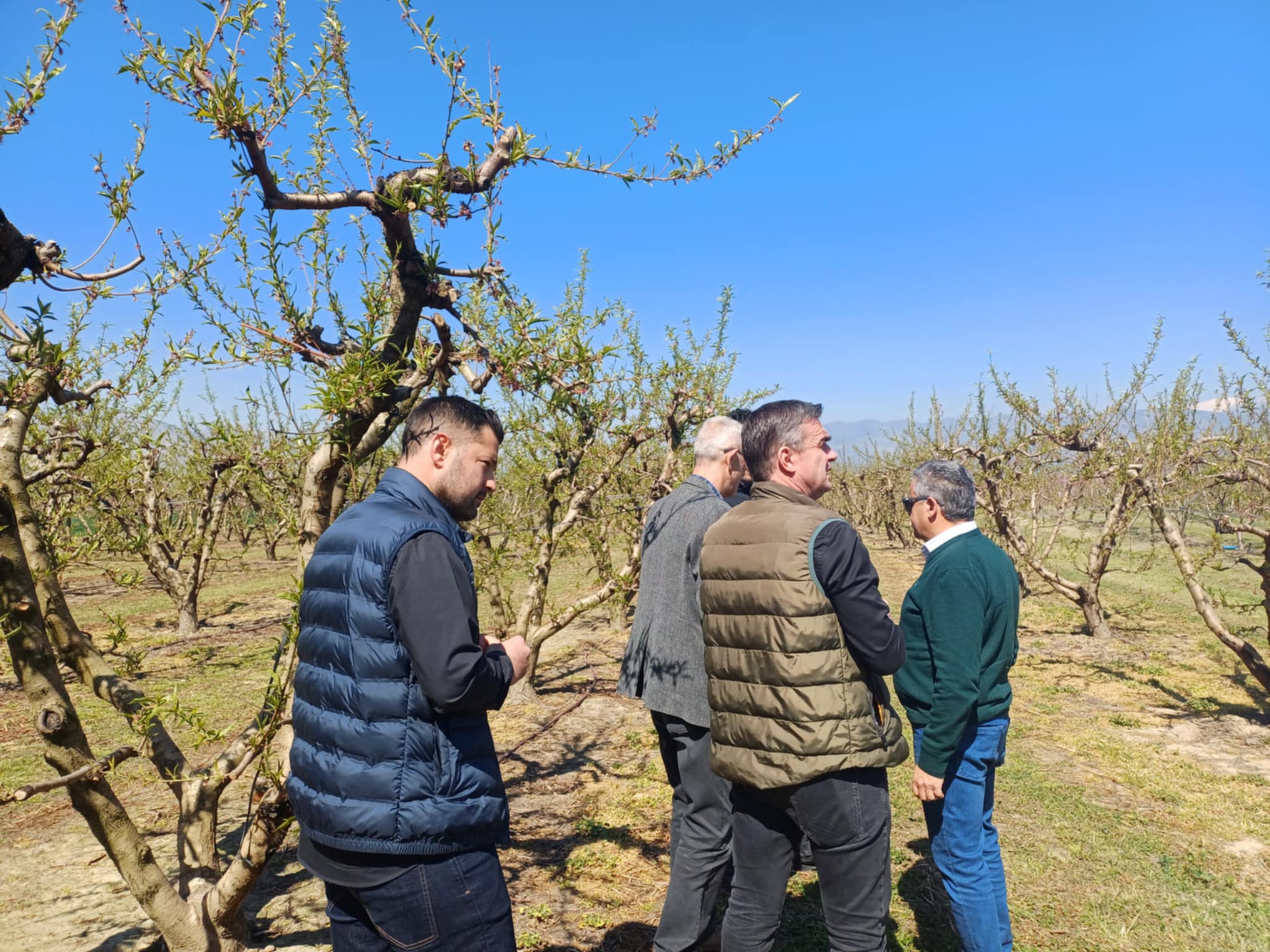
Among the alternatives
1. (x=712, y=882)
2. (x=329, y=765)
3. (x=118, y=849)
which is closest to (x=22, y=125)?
(x=329, y=765)

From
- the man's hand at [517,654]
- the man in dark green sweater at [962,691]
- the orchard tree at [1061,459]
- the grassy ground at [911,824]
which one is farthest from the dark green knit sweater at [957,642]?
the orchard tree at [1061,459]

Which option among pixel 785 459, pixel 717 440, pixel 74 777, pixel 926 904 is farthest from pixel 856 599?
pixel 74 777

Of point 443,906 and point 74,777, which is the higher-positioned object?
point 74,777

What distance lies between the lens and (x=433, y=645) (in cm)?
162

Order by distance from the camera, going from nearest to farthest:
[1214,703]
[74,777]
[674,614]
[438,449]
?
[438,449]
[74,777]
[674,614]
[1214,703]

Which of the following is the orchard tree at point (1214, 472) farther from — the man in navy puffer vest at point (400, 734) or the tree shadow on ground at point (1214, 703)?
the man in navy puffer vest at point (400, 734)

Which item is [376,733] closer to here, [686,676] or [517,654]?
[517,654]

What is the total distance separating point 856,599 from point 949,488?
97 centimetres

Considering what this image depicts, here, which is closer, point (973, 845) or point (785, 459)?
point (785, 459)

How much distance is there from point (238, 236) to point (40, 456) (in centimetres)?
530

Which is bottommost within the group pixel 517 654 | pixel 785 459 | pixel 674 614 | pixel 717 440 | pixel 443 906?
pixel 443 906

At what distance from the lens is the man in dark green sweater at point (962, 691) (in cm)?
262

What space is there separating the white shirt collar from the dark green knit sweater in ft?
0.07

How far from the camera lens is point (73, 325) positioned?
3.79 m
